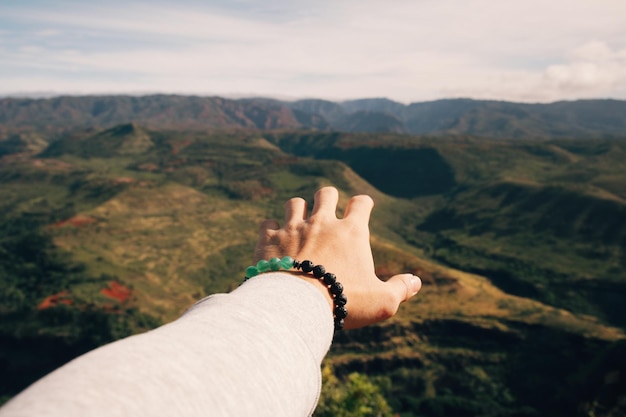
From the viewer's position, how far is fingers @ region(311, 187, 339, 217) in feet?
12.8

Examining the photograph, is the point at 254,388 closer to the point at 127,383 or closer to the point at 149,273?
the point at 127,383

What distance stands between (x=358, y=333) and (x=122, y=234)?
101 meters

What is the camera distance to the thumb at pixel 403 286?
3717 mm

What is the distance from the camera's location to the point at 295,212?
407 cm

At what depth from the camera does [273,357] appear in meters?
1.89

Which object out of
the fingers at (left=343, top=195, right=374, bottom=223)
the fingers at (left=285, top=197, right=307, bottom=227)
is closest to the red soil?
the fingers at (left=285, top=197, right=307, bottom=227)

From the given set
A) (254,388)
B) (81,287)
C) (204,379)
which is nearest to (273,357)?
(254,388)

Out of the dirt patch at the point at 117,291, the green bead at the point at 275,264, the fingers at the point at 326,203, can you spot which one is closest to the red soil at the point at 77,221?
the dirt patch at the point at 117,291

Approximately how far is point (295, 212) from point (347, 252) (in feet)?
2.39

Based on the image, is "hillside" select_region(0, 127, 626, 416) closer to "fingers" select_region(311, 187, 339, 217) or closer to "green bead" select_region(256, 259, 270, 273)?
"fingers" select_region(311, 187, 339, 217)

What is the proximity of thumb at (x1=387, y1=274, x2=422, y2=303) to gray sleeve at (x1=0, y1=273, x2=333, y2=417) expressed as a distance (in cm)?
145

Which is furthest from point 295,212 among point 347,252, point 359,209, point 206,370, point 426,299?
point 426,299

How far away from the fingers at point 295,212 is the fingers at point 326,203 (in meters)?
0.12

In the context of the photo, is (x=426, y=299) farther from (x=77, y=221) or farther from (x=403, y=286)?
(x=77, y=221)
